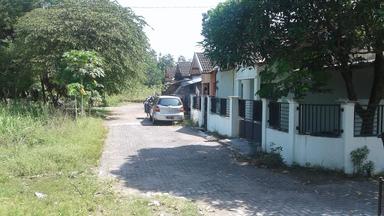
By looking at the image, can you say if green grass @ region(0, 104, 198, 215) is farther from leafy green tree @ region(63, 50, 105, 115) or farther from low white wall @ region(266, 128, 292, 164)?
→ low white wall @ region(266, 128, 292, 164)

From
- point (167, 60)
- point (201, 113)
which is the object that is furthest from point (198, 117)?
point (167, 60)

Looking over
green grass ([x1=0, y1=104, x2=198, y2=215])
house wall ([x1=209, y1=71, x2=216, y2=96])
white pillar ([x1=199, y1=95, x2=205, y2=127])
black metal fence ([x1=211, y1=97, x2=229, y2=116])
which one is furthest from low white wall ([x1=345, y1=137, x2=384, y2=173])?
house wall ([x1=209, y1=71, x2=216, y2=96])

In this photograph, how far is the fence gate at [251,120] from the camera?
53.2 feet

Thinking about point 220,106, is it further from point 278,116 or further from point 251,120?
point 278,116

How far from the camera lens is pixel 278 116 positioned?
13492mm

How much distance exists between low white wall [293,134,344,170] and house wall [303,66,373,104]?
8.72 feet

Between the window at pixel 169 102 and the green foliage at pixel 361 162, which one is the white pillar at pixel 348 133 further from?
the window at pixel 169 102

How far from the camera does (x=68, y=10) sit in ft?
96.1

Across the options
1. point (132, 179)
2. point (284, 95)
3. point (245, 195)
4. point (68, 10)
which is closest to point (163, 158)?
point (132, 179)

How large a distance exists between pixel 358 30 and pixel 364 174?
130 inches

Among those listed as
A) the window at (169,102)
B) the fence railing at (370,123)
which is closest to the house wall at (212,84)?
the window at (169,102)

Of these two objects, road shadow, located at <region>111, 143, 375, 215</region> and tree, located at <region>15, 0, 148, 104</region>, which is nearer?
road shadow, located at <region>111, 143, 375, 215</region>

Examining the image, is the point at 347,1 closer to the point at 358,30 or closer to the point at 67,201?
the point at 358,30

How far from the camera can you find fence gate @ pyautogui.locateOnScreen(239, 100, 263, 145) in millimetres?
16203
